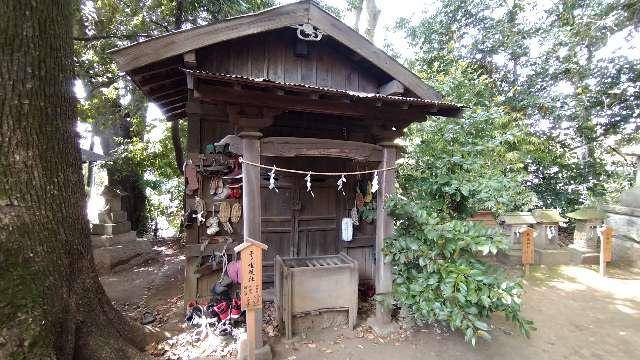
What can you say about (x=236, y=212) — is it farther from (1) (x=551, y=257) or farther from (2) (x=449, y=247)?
(1) (x=551, y=257)

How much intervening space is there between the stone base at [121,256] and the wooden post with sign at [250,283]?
5597 mm

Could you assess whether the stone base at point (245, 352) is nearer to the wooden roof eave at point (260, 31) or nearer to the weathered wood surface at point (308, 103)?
the weathered wood surface at point (308, 103)

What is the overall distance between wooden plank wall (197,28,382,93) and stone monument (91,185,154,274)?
5541 millimetres

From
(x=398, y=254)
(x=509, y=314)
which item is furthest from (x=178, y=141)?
(x=509, y=314)

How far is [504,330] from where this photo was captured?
4414mm

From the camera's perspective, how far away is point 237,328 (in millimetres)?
4418

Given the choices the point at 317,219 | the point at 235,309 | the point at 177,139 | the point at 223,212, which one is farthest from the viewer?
the point at 177,139

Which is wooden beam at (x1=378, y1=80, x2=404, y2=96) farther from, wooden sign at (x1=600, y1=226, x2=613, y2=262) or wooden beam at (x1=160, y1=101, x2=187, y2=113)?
wooden sign at (x1=600, y1=226, x2=613, y2=262)

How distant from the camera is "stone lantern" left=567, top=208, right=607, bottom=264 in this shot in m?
8.70

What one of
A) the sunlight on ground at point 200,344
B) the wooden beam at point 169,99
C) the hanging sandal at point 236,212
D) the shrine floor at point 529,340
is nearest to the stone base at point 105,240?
the wooden beam at point 169,99

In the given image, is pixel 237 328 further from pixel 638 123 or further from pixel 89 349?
pixel 638 123

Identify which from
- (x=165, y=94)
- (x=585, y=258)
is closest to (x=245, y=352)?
(x=165, y=94)

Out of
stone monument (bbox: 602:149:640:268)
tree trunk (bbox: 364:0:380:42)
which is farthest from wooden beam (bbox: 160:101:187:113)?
stone monument (bbox: 602:149:640:268)

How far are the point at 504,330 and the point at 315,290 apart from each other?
2798 mm
